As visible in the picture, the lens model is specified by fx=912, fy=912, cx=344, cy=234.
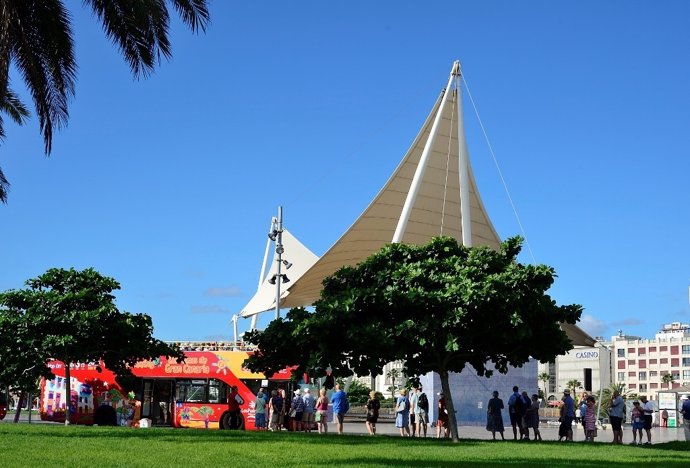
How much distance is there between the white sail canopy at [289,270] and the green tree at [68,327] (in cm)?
4154

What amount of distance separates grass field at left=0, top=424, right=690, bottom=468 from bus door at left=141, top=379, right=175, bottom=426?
1022cm


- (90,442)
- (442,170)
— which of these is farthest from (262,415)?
(442,170)

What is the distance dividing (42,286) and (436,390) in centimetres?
1912

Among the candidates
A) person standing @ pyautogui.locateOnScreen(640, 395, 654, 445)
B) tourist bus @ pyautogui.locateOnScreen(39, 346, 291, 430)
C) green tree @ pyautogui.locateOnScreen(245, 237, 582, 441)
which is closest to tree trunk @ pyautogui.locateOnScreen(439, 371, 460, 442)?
green tree @ pyautogui.locateOnScreen(245, 237, 582, 441)

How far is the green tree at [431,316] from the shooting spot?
72.6ft

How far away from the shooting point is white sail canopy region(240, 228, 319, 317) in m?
68.6

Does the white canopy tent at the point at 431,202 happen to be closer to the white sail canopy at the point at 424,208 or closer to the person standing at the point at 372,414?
the white sail canopy at the point at 424,208

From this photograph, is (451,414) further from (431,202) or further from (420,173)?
(431,202)

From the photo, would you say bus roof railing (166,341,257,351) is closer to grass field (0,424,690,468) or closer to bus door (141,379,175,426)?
bus door (141,379,175,426)

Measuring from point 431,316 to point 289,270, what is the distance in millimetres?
48682

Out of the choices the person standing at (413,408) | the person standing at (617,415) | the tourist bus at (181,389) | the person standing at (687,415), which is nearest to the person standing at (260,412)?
the tourist bus at (181,389)

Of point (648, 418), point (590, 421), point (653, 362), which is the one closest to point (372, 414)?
point (590, 421)

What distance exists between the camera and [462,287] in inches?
875

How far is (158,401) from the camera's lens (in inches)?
1287
